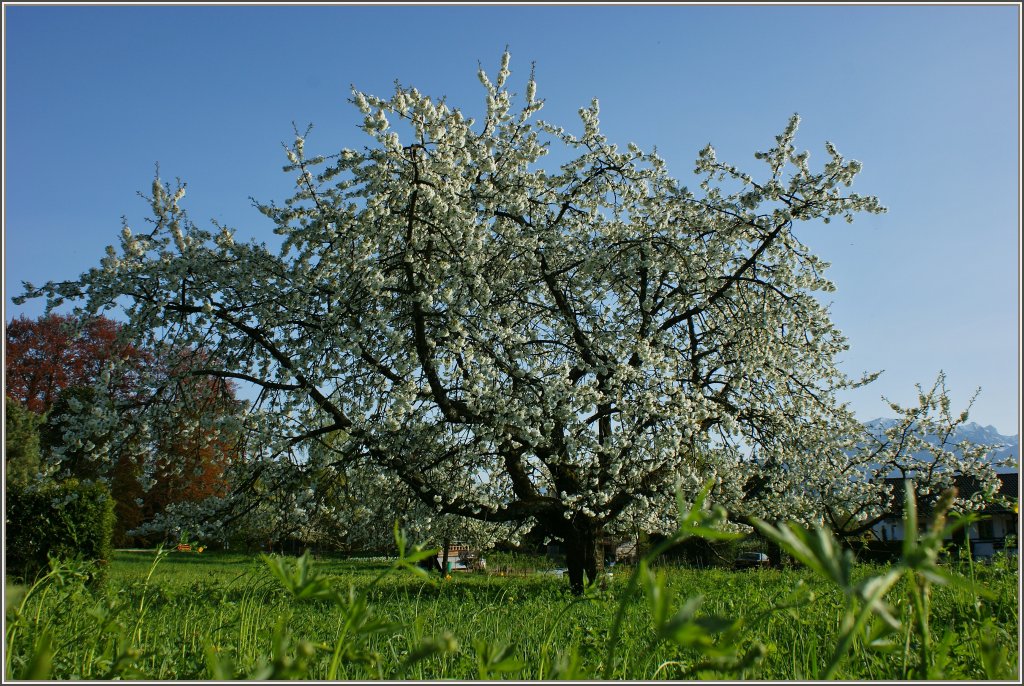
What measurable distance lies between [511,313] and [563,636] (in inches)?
202

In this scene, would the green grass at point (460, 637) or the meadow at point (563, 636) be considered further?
the green grass at point (460, 637)

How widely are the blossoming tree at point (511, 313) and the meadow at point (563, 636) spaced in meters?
3.76

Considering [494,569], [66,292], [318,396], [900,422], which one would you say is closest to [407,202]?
[318,396]

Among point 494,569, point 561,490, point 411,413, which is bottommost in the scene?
point 494,569

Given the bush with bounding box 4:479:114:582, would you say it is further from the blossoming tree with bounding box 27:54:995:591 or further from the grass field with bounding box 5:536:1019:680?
the grass field with bounding box 5:536:1019:680

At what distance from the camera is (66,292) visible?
7.62 metres

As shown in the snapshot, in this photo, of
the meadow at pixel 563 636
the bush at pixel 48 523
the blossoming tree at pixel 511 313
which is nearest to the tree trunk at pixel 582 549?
the blossoming tree at pixel 511 313

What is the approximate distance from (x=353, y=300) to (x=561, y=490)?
3.70 m

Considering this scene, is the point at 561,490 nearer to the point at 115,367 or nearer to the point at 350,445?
the point at 350,445

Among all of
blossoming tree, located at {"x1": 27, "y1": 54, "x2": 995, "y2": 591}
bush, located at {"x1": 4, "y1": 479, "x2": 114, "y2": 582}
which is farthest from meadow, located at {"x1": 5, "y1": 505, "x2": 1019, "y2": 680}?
bush, located at {"x1": 4, "y1": 479, "x2": 114, "y2": 582}

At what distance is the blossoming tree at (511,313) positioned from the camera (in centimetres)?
766

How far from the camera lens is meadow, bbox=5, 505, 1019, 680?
42.4 inches

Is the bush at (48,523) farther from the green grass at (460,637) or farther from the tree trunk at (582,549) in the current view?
the tree trunk at (582,549)

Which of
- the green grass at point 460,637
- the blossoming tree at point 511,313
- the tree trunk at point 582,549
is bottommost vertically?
the tree trunk at point 582,549
